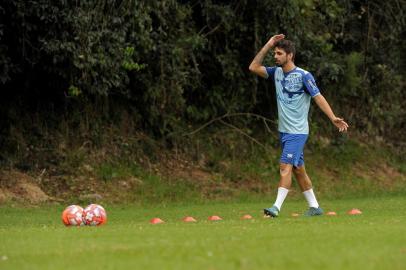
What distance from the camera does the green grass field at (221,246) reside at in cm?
855

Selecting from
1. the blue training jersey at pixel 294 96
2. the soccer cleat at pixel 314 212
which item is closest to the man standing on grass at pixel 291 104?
the blue training jersey at pixel 294 96

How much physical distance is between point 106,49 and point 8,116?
10.3 ft

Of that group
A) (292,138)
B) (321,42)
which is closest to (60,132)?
(321,42)

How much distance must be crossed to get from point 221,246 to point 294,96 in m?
5.65

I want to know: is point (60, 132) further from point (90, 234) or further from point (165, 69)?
point (90, 234)

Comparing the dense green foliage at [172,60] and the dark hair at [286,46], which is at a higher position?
the dark hair at [286,46]

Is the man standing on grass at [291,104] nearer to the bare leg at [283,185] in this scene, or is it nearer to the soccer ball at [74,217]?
the bare leg at [283,185]

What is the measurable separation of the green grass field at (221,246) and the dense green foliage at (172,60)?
8.29m

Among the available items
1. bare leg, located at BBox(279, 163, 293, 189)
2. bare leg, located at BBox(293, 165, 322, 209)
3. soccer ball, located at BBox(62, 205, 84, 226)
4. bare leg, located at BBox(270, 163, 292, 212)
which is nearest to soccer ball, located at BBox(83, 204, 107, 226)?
soccer ball, located at BBox(62, 205, 84, 226)

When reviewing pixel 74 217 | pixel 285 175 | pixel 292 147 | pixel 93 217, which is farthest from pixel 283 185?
pixel 74 217

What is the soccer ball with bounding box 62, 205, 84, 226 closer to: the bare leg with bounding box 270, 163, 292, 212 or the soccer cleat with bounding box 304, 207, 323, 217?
the bare leg with bounding box 270, 163, 292, 212

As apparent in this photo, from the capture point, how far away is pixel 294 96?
15.0 meters

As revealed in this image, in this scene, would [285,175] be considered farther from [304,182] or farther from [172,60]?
[172,60]

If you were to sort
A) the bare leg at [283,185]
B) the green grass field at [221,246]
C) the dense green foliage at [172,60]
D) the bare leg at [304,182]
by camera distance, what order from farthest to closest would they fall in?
the dense green foliage at [172,60], the bare leg at [304,182], the bare leg at [283,185], the green grass field at [221,246]
